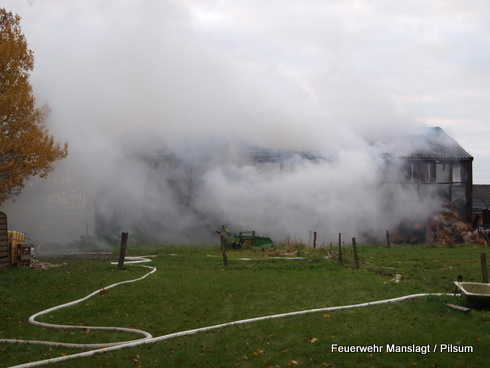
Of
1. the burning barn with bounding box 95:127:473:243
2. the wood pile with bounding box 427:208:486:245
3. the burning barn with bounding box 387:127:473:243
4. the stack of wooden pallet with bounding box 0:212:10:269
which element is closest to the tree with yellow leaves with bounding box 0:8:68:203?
the stack of wooden pallet with bounding box 0:212:10:269

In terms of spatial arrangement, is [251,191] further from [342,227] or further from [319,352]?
[319,352]

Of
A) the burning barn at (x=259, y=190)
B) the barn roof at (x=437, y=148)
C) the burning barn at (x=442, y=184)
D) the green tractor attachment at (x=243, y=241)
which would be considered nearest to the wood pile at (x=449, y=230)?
the burning barn at (x=442, y=184)

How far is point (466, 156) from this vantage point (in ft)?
123

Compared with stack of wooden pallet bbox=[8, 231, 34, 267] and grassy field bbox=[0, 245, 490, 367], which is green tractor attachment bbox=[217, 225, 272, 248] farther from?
stack of wooden pallet bbox=[8, 231, 34, 267]

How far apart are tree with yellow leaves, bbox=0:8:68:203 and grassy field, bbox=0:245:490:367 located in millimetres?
3833

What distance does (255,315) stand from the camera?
10930mm

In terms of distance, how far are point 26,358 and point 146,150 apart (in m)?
29.4

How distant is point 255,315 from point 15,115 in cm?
1362

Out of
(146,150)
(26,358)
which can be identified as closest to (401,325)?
(26,358)

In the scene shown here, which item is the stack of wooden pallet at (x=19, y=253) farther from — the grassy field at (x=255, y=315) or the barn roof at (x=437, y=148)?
the barn roof at (x=437, y=148)

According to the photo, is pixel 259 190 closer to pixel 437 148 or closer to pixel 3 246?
pixel 437 148

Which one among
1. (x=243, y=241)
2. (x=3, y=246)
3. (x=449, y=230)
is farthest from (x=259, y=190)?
(x=3, y=246)

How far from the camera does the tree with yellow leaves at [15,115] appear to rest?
62.4 feet

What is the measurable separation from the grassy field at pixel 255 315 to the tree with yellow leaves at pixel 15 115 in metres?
3.83
